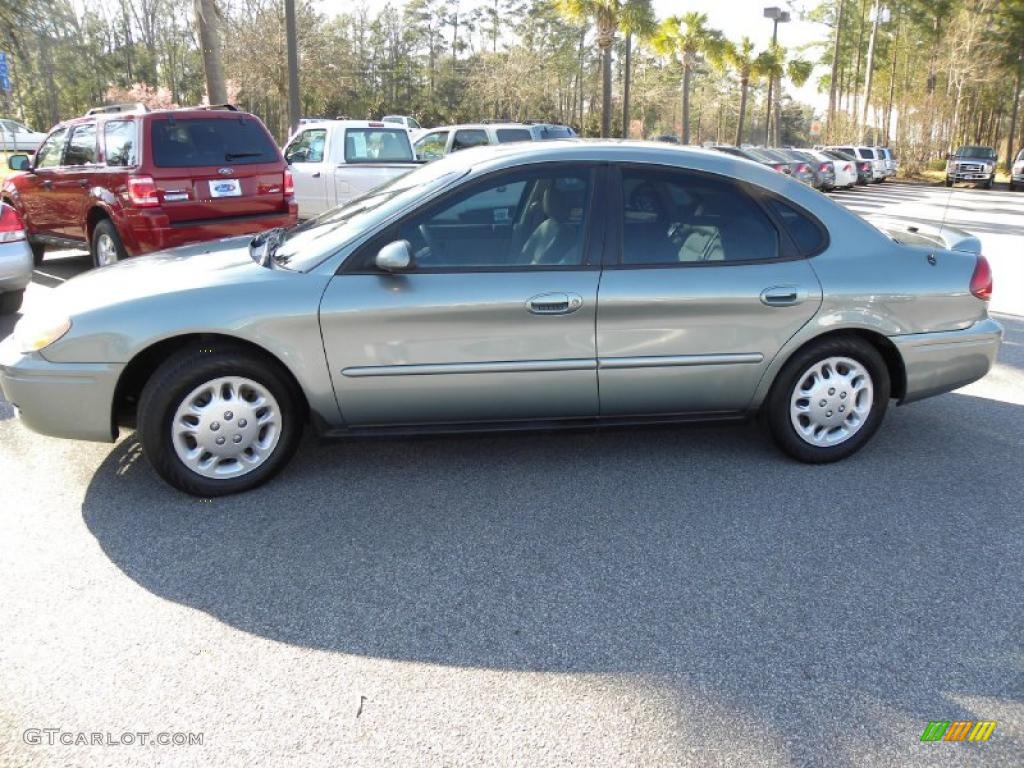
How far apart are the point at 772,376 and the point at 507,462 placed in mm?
1382

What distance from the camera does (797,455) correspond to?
422cm

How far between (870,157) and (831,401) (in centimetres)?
3875

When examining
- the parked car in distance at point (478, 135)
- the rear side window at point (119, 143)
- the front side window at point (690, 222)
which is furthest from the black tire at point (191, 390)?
the parked car in distance at point (478, 135)

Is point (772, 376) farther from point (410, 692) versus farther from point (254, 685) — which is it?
point (254, 685)

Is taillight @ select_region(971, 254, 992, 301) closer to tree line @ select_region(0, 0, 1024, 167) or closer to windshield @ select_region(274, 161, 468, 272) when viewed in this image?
windshield @ select_region(274, 161, 468, 272)

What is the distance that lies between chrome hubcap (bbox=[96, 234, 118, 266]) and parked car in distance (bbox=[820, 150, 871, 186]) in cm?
2858

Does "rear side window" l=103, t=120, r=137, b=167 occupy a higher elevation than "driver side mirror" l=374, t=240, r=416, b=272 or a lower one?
higher

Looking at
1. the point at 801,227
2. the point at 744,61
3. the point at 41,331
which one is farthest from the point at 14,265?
the point at 744,61

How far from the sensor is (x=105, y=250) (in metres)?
8.48

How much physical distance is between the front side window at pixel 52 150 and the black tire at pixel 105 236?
1.25 metres

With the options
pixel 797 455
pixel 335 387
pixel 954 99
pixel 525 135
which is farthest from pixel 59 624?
pixel 954 99

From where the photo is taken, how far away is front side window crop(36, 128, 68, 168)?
357 inches

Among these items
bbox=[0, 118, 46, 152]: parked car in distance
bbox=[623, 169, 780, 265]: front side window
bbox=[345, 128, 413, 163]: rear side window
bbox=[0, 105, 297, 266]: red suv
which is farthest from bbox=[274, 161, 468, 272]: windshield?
bbox=[0, 118, 46, 152]: parked car in distance

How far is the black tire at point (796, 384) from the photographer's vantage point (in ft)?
13.5
